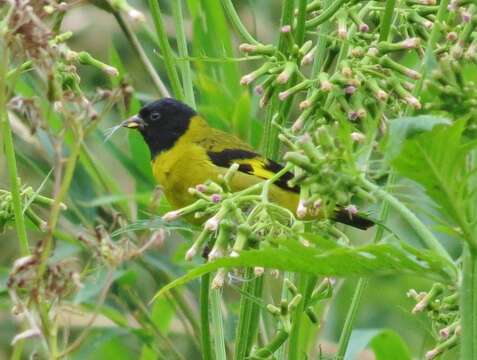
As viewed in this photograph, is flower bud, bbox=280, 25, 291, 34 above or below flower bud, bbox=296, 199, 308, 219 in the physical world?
above

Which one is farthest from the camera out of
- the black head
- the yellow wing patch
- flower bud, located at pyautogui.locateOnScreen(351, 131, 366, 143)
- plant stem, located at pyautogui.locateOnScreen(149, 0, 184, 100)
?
the black head

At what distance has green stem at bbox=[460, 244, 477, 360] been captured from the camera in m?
1.92

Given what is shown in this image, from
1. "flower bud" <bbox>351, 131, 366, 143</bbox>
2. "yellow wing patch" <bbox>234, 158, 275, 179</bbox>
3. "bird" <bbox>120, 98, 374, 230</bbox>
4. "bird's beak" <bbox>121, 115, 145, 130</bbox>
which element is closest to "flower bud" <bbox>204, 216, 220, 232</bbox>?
"flower bud" <bbox>351, 131, 366, 143</bbox>

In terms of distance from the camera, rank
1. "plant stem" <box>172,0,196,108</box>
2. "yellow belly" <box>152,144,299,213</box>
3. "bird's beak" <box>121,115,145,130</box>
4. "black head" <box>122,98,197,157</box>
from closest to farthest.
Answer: "plant stem" <box>172,0,196,108</box> → "yellow belly" <box>152,144,299,213</box> → "bird's beak" <box>121,115,145,130</box> → "black head" <box>122,98,197,157</box>

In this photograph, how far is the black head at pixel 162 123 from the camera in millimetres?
4674

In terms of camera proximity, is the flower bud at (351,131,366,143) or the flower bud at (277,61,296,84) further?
the flower bud at (277,61,296,84)

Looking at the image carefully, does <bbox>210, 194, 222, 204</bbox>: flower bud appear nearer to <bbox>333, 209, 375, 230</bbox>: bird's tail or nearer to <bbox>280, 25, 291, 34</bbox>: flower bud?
<bbox>280, 25, 291, 34</bbox>: flower bud

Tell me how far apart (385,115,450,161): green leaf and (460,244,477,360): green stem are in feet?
0.71

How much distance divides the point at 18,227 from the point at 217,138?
2.44 metres

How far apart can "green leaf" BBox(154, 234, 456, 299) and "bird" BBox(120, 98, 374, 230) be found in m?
1.62

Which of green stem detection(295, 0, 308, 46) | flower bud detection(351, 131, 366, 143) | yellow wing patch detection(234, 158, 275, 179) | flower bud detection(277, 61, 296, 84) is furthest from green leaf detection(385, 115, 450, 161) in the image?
yellow wing patch detection(234, 158, 275, 179)

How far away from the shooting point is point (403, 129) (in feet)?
5.97

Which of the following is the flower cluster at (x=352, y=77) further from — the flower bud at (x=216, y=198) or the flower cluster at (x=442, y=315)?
the flower cluster at (x=442, y=315)

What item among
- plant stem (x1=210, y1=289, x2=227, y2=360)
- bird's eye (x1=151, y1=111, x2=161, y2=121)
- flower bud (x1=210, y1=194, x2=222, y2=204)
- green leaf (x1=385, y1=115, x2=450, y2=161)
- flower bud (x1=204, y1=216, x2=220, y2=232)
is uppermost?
green leaf (x1=385, y1=115, x2=450, y2=161)
